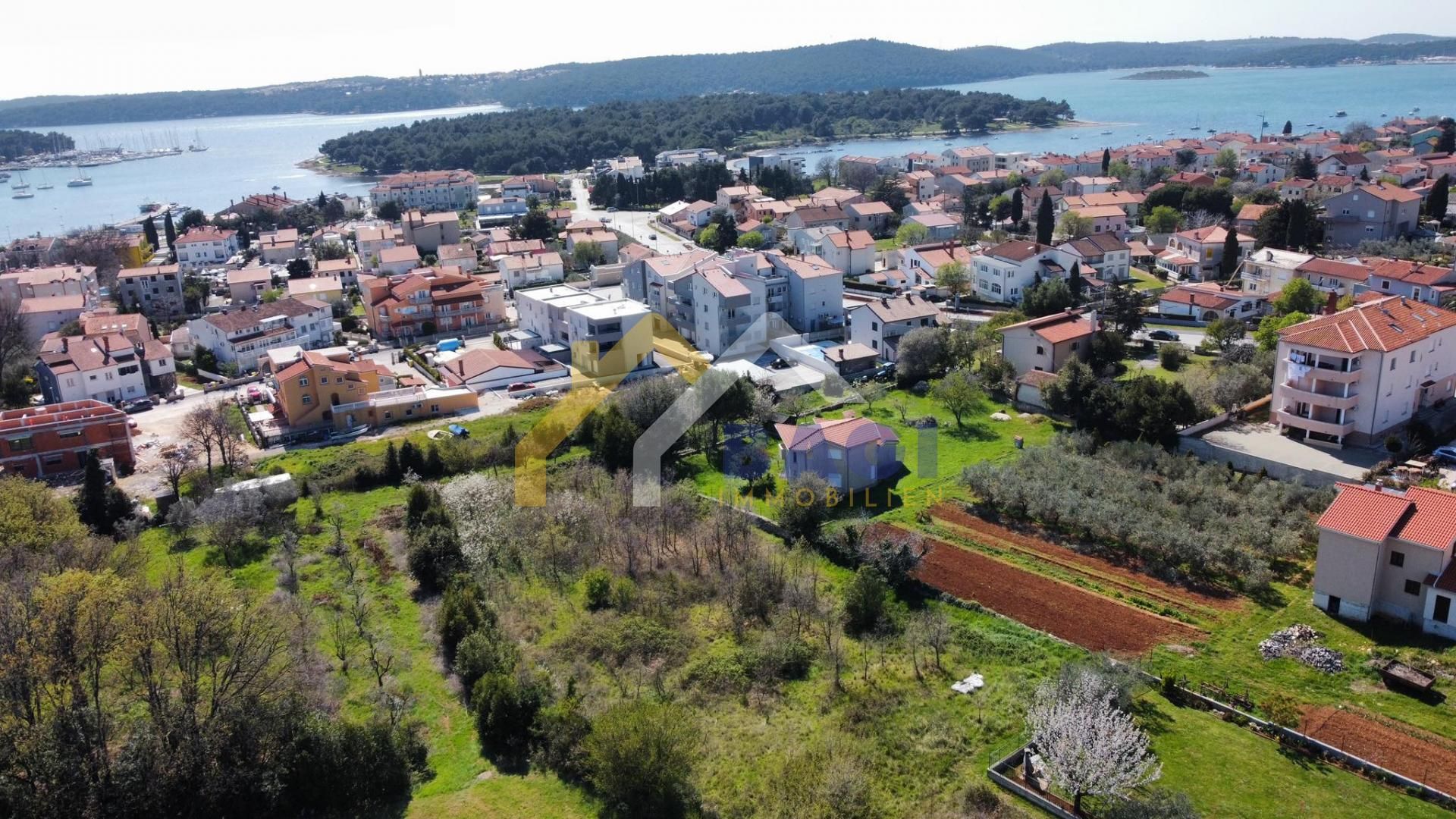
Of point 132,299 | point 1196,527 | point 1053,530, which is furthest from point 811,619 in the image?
point 132,299

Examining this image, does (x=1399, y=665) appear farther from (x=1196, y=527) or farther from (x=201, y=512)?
(x=201, y=512)

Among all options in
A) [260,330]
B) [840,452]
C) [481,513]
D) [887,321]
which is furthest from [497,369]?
[840,452]

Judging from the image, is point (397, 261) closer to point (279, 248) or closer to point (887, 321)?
point (279, 248)

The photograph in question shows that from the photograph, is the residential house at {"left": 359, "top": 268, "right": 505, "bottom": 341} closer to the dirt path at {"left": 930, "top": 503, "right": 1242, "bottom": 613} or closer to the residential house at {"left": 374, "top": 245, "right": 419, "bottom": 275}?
the residential house at {"left": 374, "top": 245, "right": 419, "bottom": 275}

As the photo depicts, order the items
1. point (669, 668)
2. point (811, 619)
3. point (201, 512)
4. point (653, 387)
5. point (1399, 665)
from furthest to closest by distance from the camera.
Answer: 1. point (653, 387)
2. point (201, 512)
3. point (811, 619)
4. point (669, 668)
5. point (1399, 665)

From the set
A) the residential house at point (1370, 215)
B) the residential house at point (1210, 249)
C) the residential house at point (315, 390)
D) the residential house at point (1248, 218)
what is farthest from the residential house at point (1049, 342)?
the residential house at point (1370, 215)

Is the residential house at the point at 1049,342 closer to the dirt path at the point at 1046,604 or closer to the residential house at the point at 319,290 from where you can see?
the dirt path at the point at 1046,604
